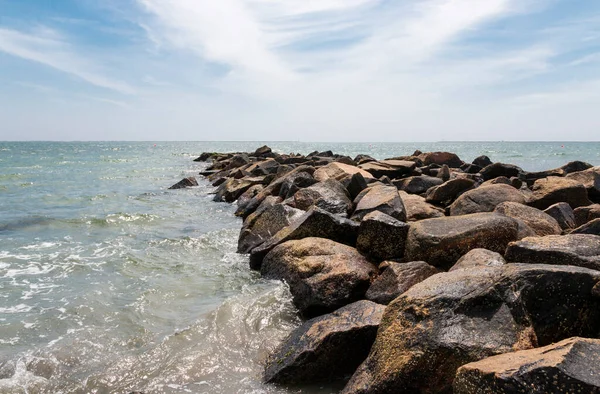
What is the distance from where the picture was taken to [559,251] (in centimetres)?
436

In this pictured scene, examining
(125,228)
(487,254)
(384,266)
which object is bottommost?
(125,228)

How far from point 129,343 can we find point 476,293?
383cm

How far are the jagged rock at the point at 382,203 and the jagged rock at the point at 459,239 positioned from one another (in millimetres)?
1606

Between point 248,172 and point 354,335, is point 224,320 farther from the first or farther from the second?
point 248,172

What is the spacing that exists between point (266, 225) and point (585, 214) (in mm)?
5744

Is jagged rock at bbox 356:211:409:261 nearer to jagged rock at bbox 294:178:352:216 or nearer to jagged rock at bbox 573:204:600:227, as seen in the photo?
jagged rock at bbox 294:178:352:216

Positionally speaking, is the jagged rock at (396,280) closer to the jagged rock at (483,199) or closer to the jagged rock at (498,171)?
the jagged rock at (483,199)

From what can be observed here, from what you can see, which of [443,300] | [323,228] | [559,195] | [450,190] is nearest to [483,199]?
[450,190]

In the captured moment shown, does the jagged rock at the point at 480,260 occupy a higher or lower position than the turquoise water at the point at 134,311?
higher

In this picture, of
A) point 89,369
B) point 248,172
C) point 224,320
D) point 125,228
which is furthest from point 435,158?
point 89,369

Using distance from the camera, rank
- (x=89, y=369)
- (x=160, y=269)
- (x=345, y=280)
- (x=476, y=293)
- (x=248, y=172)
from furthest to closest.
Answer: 1. (x=248, y=172)
2. (x=160, y=269)
3. (x=345, y=280)
4. (x=89, y=369)
5. (x=476, y=293)

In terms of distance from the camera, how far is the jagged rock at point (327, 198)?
8.88m

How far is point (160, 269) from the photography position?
7867mm

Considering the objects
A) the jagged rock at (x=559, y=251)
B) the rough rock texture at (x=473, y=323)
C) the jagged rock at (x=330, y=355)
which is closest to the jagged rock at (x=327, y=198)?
the jagged rock at (x=559, y=251)
